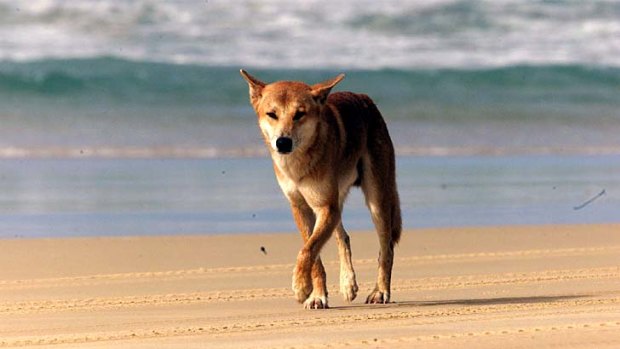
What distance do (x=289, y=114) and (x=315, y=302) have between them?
1042 millimetres

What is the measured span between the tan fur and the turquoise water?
3.37 m

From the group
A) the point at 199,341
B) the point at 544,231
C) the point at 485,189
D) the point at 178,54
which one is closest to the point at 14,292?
the point at 199,341

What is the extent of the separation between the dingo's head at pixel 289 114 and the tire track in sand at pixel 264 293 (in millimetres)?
1068

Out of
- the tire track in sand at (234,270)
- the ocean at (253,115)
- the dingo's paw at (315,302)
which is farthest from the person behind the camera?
the ocean at (253,115)

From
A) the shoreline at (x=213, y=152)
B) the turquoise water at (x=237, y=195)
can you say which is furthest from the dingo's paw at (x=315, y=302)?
the shoreline at (x=213, y=152)

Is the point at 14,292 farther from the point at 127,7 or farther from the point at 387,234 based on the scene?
the point at 127,7

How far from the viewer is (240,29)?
86.4 ft

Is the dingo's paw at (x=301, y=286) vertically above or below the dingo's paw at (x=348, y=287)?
above

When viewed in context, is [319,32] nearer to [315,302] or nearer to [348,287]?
[348,287]

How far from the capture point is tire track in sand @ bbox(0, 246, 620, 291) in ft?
27.4

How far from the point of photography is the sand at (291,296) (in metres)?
5.86

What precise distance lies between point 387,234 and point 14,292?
88.7 inches

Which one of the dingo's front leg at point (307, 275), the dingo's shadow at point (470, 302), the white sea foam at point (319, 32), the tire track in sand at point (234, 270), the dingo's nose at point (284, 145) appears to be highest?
the dingo's nose at point (284, 145)

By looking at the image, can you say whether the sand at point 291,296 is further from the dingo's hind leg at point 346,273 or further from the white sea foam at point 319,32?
the white sea foam at point 319,32
